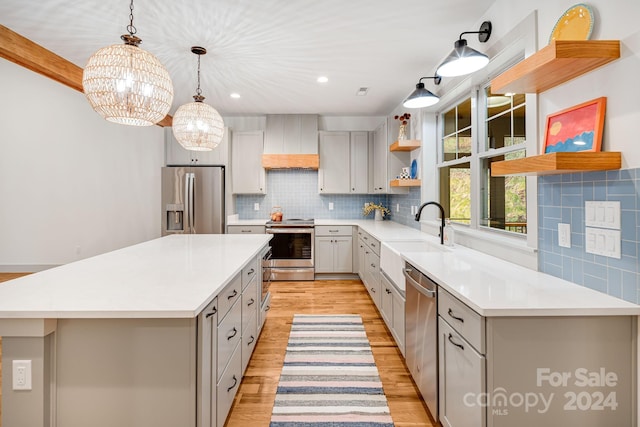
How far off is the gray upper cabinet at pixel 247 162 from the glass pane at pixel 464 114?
3.08 meters

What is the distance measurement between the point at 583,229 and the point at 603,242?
0.13m

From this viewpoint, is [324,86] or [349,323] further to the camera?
[324,86]

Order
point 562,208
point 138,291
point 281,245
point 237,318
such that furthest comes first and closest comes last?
point 281,245 < point 237,318 < point 562,208 < point 138,291

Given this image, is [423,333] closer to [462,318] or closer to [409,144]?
[462,318]

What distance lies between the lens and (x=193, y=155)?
4941 millimetres

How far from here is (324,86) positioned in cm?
395

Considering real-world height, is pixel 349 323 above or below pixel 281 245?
below

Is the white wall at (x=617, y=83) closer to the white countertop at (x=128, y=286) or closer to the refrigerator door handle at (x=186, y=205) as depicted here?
the white countertop at (x=128, y=286)

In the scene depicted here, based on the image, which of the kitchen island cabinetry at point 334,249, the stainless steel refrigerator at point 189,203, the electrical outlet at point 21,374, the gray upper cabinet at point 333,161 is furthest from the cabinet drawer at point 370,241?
the electrical outlet at point 21,374

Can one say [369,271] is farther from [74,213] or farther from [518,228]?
[74,213]

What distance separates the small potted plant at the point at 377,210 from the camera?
531 centimetres

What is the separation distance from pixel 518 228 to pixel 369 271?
1.97 m

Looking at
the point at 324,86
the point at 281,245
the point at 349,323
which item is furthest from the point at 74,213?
the point at 349,323

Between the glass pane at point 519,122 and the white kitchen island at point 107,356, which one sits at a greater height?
the glass pane at point 519,122
